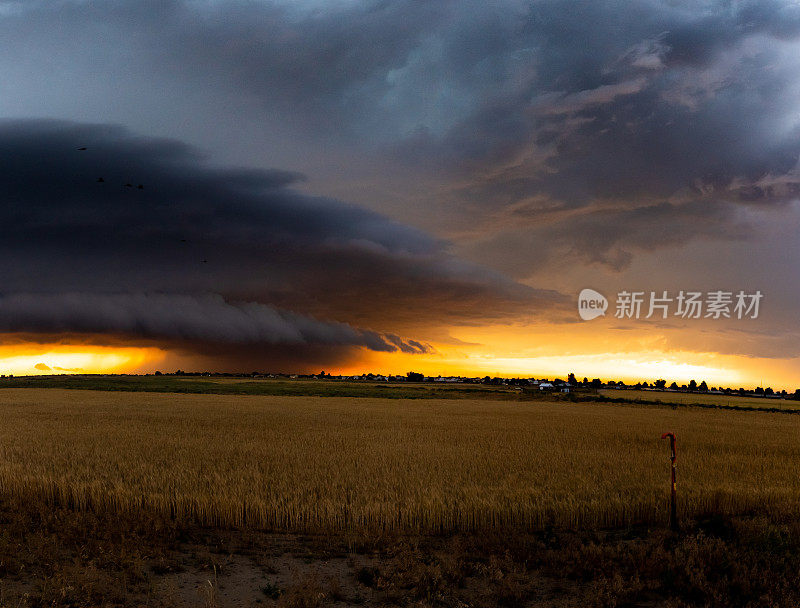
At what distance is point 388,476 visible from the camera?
1666 centimetres

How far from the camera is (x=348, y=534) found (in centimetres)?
1212

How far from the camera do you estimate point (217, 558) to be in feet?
35.2

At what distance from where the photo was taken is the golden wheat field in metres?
13.2

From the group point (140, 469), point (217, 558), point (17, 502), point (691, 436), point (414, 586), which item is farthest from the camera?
point (691, 436)

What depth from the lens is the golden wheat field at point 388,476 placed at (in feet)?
43.3

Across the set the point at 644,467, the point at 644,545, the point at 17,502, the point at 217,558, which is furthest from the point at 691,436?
the point at 17,502

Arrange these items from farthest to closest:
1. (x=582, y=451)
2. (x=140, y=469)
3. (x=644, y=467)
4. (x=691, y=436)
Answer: (x=691, y=436), (x=582, y=451), (x=644, y=467), (x=140, y=469)

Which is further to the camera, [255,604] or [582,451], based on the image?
[582,451]

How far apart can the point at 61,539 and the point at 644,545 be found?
12313 mm

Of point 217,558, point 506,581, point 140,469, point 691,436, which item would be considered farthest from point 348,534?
point 691,436

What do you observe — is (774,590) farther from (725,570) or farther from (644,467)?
(644,467)

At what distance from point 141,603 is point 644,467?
689 inches

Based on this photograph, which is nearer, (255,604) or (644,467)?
(255,604)

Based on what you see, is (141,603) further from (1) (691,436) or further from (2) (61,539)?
(1) (691,436)
